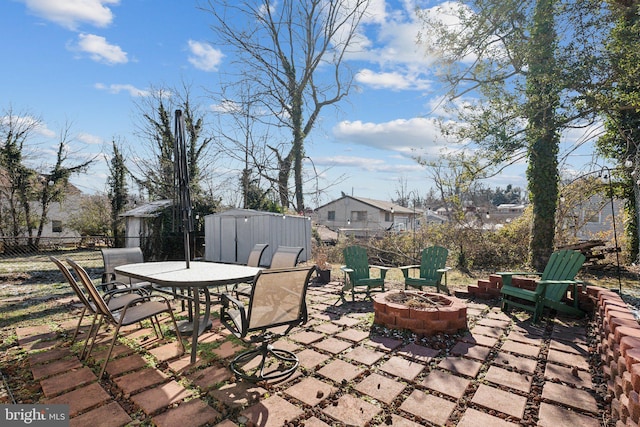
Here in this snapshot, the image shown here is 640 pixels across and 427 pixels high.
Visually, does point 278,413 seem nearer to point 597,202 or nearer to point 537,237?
point 537,237

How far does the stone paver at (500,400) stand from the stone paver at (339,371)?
845 mm

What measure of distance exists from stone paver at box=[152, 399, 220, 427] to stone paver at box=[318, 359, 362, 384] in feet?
2.81

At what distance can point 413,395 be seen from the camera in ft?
7.21

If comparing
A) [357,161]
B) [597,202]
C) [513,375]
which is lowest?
[513,375]

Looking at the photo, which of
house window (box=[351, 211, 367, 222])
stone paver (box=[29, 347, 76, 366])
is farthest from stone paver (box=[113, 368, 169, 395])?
house window (box=[351, 211, 367, 222])

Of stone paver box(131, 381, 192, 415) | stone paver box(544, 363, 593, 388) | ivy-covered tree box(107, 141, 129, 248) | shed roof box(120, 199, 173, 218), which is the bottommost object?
stone paver box(544, 363, 593, 388)

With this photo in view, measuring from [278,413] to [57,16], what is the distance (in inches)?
305

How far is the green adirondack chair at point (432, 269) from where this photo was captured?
486cm

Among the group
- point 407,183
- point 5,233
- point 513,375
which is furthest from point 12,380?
point 5,233

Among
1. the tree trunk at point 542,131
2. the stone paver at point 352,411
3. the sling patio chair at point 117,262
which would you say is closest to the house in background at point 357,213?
the tree trunk at point 542,131

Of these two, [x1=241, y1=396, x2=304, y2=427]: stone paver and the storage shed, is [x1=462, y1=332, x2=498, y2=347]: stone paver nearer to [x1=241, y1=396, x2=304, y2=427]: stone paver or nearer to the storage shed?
[x1=241, y1=396, x2=304, y2=427]: stone paver

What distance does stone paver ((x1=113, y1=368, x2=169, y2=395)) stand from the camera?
2283 mm

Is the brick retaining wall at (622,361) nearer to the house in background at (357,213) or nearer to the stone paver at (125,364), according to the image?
the stone paver at (125,364)

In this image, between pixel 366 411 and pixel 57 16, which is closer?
pixel 366 411
